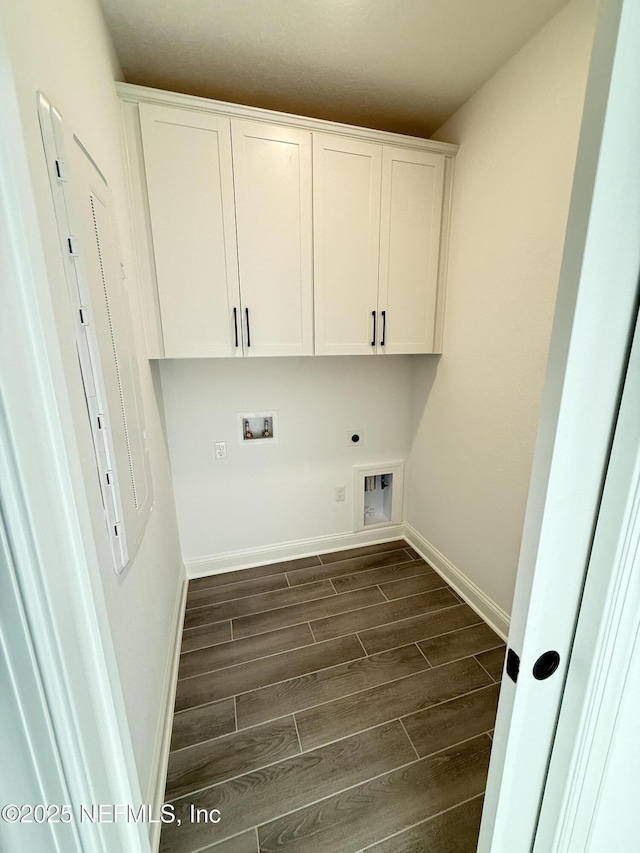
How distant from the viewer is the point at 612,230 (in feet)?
1.35

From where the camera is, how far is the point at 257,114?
1584mm

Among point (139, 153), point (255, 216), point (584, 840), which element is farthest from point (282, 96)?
point (584, 840)

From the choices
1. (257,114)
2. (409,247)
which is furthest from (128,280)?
(409,247)

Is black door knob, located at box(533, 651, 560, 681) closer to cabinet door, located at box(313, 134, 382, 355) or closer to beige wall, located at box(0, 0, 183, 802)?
beige wall, located at box(0, 0, 183, 802)

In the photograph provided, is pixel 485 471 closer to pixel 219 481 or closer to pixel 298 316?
pixel 298 316

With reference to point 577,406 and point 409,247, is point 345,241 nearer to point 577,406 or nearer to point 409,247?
point 409,247

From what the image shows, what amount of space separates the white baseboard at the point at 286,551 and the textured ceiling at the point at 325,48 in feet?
8.74

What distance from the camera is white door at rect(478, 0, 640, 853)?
0.39m

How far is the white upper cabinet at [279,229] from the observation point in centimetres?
155

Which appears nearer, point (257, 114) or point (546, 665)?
point (546, 665)

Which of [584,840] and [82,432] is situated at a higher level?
[82,432]

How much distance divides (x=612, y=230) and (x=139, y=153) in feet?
6.18

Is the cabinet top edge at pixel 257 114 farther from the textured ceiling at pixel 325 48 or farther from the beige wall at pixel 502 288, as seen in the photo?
the beige wall at pixel 502 288

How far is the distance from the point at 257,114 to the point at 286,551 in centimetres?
255
